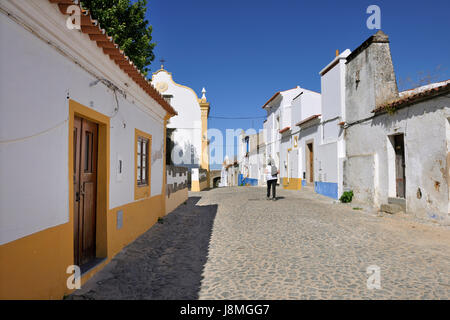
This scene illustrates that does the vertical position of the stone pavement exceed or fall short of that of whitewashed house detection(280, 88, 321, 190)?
it falls short

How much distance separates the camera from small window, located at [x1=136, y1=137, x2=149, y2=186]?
6.43m

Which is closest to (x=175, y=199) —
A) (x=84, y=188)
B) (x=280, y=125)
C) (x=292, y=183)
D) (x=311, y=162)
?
(x=84, y=188)

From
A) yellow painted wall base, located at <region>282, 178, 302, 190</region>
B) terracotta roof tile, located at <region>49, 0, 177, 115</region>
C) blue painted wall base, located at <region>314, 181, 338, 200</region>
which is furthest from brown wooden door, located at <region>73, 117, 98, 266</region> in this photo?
yellow painted wall base, located at <region>282, 178, 302, 190</region>

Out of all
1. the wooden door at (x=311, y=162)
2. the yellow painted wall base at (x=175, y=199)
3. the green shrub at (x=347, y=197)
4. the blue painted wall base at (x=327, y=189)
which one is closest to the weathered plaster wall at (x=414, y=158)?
the green shrub at (x=347, y=197)

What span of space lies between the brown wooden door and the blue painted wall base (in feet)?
33.5

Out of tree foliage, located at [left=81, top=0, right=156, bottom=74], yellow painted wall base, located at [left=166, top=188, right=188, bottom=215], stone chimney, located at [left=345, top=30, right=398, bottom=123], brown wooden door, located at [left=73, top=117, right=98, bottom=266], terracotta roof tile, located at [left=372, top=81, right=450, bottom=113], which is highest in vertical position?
tree foliage, located at [left=81, top=0, right=156, bottom=74]

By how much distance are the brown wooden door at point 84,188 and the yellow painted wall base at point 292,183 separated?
1404 centimetres

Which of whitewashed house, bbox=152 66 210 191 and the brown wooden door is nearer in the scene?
the brown wooden door

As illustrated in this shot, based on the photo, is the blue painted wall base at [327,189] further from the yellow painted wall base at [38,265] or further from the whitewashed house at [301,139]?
the yellow painted wall base at [38,265]

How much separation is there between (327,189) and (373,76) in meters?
5.44

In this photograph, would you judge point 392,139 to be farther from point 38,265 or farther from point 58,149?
point 38,265

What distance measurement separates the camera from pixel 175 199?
10.4 meters

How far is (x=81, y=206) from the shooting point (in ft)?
13.3

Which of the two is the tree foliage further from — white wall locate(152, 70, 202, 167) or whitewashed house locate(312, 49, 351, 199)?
whitewashed house locate(312, 49, 351, 199)
